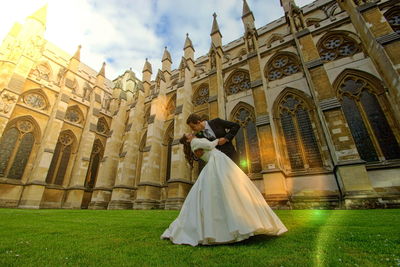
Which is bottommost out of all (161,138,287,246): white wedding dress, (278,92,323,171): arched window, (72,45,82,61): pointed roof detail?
(161,138,287,246): white wedding dress

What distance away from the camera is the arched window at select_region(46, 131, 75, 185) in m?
14.5

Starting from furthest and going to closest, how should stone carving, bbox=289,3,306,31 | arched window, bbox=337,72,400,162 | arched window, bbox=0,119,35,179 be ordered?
1. arched window, bbox=0,119,35,179
2. stone carving, bbox=289,3,306,31
3. arched window, bbox=337,72,400,162

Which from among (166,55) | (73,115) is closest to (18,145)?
(73,115)

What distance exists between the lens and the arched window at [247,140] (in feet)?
32.9

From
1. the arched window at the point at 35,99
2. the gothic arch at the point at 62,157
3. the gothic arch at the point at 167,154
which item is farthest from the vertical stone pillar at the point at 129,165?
the arched window at the point at 35,99

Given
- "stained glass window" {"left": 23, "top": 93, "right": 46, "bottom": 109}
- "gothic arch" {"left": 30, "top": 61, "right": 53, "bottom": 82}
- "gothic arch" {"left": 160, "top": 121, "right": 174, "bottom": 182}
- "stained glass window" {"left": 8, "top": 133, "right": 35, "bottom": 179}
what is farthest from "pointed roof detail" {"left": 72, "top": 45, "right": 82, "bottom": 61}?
"gothic arch" {"left": 160, "top": 121, "right": 174, "bottom": 182}

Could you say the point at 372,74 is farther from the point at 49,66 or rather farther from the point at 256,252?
the point at 49,66

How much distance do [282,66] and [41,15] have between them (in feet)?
70.0

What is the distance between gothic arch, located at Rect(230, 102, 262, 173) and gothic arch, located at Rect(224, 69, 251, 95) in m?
1.29

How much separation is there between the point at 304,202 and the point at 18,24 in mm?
27357

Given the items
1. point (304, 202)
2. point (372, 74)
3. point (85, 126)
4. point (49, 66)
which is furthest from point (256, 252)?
point (49, 66)

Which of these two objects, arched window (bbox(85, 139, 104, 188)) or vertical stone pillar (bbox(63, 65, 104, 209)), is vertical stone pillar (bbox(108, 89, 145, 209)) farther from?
arched window (bbox(85, 139, 104, 188))

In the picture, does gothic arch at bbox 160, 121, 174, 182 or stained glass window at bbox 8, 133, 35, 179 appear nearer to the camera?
stained glass window at bbox 8, 133, 35, 179

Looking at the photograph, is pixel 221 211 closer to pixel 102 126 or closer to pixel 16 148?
pixel 16 148
